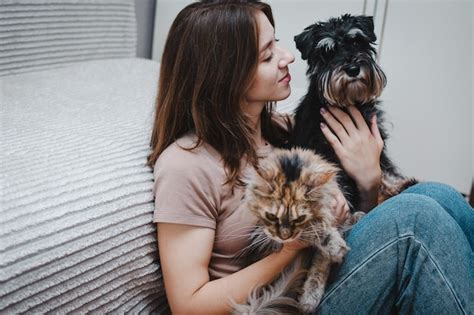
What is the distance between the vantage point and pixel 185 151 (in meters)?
1.16

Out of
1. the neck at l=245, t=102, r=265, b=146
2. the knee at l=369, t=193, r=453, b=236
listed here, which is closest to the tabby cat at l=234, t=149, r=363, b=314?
the knee at l=369, t=193, r=453, b=236

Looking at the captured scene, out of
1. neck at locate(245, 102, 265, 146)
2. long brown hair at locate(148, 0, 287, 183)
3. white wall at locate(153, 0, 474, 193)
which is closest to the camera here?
long brown hair at locate(148, 0, 287, 183)

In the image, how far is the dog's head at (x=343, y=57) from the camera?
4.60 ft

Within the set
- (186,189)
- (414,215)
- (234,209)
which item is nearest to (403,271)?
(414,215)

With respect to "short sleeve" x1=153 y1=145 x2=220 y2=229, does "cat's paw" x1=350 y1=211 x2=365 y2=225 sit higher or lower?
lower

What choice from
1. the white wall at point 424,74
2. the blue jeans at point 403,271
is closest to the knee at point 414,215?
the blue jeans at point 403,271

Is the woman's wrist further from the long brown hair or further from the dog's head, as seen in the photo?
the long brown hair

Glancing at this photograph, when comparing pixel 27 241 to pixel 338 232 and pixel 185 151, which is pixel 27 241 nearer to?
pixel 185 151

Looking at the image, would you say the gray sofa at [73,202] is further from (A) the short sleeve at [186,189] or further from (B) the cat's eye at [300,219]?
(B) the cat's eye at [300,219]

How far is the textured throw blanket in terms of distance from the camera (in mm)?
932

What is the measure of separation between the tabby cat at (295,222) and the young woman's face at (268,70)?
224mm

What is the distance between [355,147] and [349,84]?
0.19 meters

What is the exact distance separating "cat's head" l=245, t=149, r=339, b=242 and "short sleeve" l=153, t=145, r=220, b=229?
0.33ft

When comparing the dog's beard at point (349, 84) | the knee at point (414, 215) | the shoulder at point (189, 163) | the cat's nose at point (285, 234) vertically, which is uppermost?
the dog's beard at point (349, 84)
